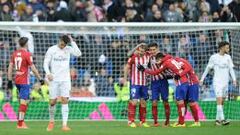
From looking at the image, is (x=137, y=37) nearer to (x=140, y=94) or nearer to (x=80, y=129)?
(x=140, y=94)

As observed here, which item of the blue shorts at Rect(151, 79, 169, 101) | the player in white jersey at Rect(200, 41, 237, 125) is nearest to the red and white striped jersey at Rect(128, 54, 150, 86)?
the blue shorts at Rect(151, 79, 169, 101)

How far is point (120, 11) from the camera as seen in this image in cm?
3141

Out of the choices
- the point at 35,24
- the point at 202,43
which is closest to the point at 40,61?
the point at 35,24

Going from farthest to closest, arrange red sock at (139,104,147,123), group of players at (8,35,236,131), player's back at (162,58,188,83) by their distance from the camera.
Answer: red sock at (139,104,147,123) → player's back at (162,58,188,83) → group of players at (8,35,236,131)

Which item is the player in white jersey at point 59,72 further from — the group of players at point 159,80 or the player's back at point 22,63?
the group of players at point 159,80

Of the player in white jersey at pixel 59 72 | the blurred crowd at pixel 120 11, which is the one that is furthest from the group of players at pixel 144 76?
the blurred crowd at pixel 120 11

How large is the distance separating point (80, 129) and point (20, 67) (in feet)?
7.65

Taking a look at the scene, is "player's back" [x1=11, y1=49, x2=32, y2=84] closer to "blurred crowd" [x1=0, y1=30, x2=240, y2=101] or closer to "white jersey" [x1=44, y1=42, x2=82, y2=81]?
"white jersey" [x1=44, y1=42, x2=82, y2=81]

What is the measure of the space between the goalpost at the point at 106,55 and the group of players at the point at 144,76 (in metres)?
2.17

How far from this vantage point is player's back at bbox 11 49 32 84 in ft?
73.2

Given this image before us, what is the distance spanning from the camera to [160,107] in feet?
88.6

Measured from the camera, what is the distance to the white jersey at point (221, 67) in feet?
79.8

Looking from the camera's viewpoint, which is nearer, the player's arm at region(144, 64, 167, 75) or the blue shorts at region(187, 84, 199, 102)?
the player's arm at region(144, 64, 167, 75)

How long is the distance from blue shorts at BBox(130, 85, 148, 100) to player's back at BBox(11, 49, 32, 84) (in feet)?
9.73
